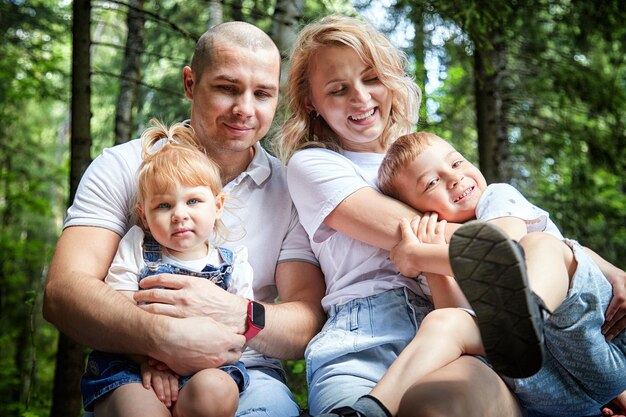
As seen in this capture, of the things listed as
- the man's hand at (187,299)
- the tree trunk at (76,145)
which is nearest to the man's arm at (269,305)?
the man's hand at (187,299)

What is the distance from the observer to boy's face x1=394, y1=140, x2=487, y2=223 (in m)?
2.81

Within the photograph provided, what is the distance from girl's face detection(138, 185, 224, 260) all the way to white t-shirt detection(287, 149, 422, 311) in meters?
0.52

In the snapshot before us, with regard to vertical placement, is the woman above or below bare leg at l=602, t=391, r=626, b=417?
above

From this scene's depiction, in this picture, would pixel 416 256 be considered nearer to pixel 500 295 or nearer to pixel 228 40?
pixel 500 295

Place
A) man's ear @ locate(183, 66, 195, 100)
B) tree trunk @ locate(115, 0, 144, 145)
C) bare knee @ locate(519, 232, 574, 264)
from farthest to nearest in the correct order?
tree trunk @ locate(115, 0, 144, 145), man's ear @ locate(183, 66, 195, 100), bare knee @ locate(519, 232, 574, 264)

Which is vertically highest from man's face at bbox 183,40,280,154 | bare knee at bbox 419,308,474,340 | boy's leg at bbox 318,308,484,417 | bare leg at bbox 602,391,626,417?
man's face at bbox 183,40,280,154

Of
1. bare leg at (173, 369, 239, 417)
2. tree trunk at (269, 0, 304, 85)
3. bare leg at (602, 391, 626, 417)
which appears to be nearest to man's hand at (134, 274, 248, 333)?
bare leg at (173, 369, 239, 417)

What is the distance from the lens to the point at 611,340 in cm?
255

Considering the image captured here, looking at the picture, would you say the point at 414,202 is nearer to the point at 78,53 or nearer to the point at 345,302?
the point at 345,302

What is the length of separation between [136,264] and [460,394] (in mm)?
1348

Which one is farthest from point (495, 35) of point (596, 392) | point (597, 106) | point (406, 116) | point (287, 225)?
point (596, 392)

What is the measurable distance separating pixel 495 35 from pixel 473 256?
17.5 ft

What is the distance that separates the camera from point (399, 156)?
9.47 feet

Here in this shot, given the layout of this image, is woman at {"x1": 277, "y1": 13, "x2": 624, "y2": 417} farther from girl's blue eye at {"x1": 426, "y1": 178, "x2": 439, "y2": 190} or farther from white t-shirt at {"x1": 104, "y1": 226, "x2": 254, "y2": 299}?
white t-shirt at {"x1": 104, "y1": 226, "x2": 254, "y2": 299}
